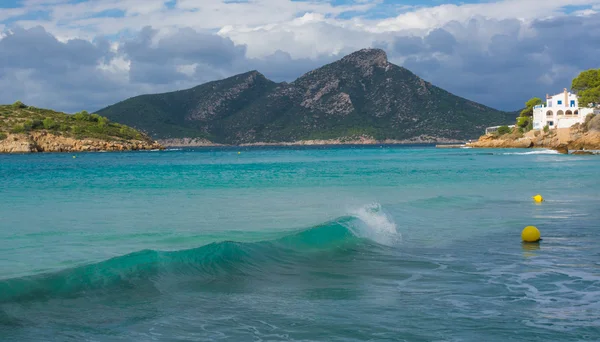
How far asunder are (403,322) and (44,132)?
498 feet

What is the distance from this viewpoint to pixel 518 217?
2253 cm

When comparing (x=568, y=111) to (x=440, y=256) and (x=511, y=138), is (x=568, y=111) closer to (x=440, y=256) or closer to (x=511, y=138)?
(x=511, y=138)

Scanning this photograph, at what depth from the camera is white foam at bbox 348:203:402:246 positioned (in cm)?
1825

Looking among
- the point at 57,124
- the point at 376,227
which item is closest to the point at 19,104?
the point at 57,124

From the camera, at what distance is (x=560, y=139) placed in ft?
358

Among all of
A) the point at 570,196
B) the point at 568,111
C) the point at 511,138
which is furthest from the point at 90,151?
the point at 570,196

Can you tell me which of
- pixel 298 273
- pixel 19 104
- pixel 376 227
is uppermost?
pixel 19 104

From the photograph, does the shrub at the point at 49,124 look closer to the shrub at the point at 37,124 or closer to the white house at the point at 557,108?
the shrub at the point at 37,124

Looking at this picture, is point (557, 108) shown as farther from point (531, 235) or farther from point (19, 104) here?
point (19, 104)

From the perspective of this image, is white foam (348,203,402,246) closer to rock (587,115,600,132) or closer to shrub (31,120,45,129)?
rock (587,115,600,132)

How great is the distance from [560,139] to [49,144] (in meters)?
110

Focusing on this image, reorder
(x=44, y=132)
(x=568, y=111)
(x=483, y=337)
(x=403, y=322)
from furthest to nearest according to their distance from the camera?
1. (x=44, y=132)
2. (x=568, y=111)
3. (x=403, y=322)
4. (x=483, y=337)

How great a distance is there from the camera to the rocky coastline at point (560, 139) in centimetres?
8631

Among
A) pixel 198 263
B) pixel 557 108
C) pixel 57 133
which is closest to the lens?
pixel 198 263
